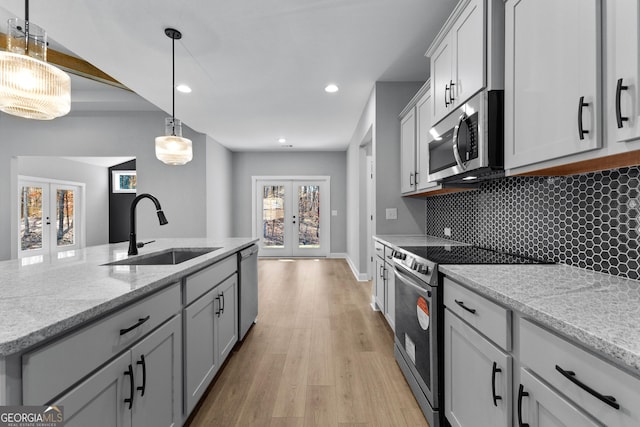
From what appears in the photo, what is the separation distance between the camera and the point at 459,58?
1825 millimetres

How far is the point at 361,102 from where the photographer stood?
4055 mm

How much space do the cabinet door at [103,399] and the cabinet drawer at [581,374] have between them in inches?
52.2

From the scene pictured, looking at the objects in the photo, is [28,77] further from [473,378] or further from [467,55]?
[473,378]

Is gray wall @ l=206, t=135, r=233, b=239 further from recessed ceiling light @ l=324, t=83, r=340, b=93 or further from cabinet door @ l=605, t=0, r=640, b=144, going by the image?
cabinet door @ l=605, t=0, r=640, b=144

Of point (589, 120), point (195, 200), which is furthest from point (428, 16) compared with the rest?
point (195, 200)

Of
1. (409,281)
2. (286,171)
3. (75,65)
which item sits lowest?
(409,281)

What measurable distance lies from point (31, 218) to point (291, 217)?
565cm

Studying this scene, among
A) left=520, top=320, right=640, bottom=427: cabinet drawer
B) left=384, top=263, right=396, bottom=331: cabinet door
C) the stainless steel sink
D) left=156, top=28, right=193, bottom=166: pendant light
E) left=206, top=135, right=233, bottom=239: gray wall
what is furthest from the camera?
left=206, top=135, right=233, bottom=239: gray wall

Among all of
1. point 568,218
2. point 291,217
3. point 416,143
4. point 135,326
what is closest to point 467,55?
point 568,218

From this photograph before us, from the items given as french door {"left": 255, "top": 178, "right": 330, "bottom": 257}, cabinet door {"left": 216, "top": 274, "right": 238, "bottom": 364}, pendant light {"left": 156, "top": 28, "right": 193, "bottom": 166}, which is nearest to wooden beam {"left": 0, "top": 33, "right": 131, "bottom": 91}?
pendant light {"left": 156, "top": 28, "right": 193, "bottom": 166}

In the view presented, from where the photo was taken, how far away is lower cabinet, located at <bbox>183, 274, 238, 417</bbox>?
1.57 meters

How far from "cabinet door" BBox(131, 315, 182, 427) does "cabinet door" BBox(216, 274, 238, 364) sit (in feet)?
1.83

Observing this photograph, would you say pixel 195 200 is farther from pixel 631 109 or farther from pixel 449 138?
pixel 631 109

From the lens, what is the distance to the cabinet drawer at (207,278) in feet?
5.16
